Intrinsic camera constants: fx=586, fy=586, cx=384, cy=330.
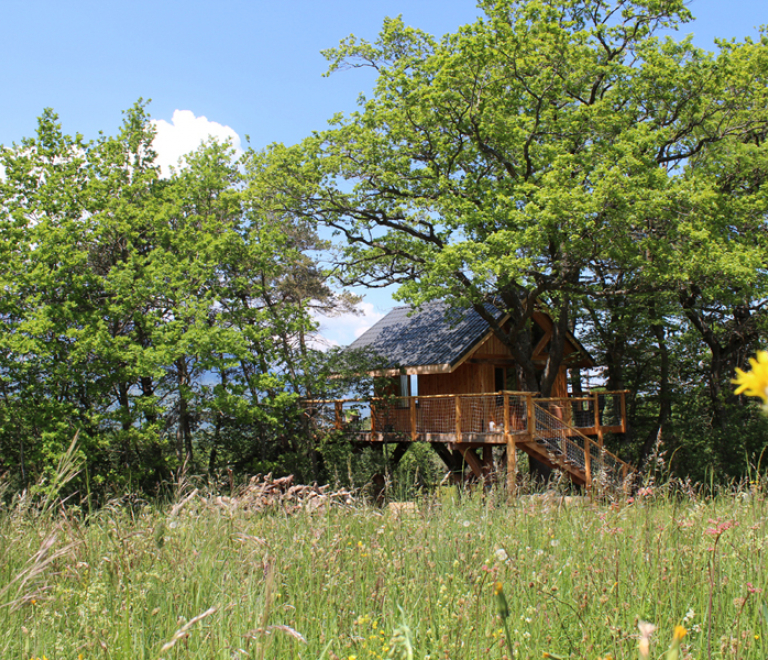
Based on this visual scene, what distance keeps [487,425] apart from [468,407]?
32.3 inches

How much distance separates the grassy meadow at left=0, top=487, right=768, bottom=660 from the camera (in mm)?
2152

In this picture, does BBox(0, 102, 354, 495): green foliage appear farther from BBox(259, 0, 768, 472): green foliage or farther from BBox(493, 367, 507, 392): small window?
BBox(493, 367, 507, 392): small window

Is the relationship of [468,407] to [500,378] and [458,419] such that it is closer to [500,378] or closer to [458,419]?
[458,419]

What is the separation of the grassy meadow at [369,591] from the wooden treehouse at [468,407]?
9368 millimetres

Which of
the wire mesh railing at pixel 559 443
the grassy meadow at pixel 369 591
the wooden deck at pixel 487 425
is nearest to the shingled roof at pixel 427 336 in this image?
the wooden deck at pixel 487 425

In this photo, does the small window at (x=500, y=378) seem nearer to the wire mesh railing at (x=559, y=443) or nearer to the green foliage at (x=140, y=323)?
the wire mesh railing at (x=559, y=443)

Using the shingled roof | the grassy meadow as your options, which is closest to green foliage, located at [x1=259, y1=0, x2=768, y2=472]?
the shingled roof

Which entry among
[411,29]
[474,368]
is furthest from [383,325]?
[411,29]

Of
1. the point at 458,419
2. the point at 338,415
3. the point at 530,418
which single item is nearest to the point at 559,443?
the point at 530,418

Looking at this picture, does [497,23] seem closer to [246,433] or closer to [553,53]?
[553,53]

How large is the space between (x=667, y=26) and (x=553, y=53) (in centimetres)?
373

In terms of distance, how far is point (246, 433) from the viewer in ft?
57.5

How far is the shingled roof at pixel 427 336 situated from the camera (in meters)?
18.5

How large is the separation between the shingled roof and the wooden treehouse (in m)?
0.05
